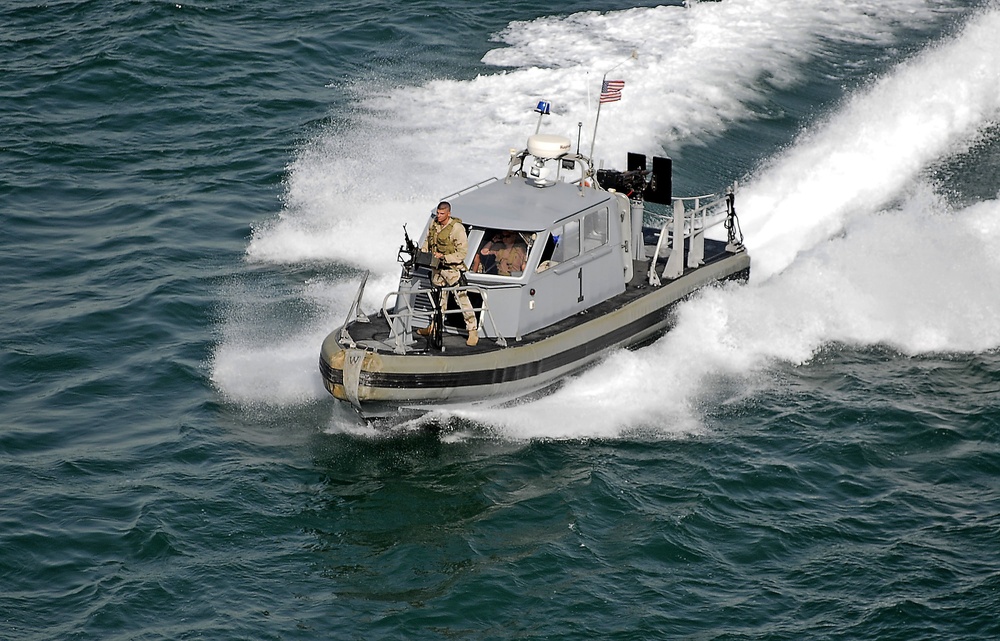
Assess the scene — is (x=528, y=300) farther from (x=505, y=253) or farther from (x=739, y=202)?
(x=739, y=202)

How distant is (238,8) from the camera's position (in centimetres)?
3177

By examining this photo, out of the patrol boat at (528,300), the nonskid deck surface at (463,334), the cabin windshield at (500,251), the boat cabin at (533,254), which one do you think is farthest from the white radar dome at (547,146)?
the nonskid deck surface at (463,334)

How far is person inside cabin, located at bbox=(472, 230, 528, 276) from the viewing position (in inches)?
673

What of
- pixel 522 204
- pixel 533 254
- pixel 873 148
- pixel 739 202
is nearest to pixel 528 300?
pixel 533 254

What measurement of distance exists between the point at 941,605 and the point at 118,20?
23.2 m

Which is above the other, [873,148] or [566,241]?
[566,241]

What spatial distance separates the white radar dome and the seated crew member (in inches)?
66.2

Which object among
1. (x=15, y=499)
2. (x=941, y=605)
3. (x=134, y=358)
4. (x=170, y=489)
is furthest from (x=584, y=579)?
(x=134, y=358)

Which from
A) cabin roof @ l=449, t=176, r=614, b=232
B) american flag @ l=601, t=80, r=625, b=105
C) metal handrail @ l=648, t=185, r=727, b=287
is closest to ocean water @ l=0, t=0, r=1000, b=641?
metal handrail @ l=648, t=185, r=727, b=287

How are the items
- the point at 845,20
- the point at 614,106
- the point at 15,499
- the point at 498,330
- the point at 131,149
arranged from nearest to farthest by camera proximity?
the point at 15,499, the point at 498,330, the point at 131,149, the point at 614,106, the point at 845,20

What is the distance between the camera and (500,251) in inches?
675

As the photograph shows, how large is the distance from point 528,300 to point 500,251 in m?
0.72

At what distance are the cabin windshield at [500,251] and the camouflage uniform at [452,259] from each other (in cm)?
50

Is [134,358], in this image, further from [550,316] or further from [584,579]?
[584,579]
